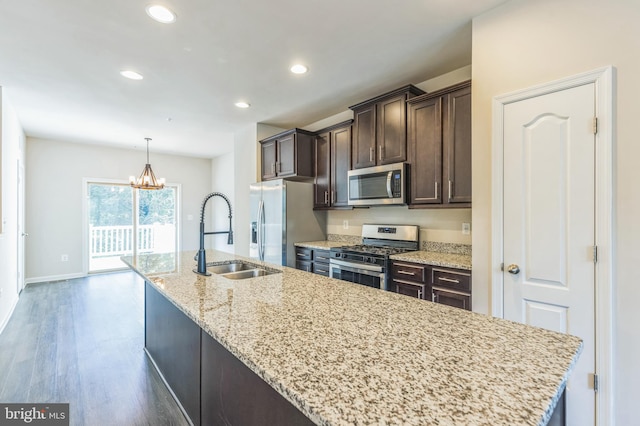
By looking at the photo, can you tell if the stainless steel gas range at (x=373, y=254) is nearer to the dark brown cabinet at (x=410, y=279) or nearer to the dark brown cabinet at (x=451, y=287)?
the dark brown cabinet at (x=410, y=279)

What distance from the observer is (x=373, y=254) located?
117 inches

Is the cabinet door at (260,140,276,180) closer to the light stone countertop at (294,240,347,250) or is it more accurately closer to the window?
the light stone countertop at (294,240,347,250)

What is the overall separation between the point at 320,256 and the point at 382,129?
160 cm

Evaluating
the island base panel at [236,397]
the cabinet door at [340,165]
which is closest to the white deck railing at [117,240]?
the cabinet door at [340,165]

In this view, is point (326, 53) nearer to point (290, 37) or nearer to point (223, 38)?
point (290, 37)

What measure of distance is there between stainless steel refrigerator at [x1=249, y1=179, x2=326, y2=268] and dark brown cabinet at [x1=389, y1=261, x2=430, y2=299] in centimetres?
151

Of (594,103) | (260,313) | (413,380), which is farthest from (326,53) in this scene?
(413,380)

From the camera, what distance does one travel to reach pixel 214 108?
12.7 ft

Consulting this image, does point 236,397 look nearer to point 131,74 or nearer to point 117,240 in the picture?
point 131,74

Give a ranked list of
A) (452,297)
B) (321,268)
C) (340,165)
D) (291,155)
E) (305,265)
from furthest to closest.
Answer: (291,155)
(305,265)
(340,165)
(321,268)
(452,297)

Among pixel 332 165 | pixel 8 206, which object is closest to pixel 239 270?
pixel 332 165

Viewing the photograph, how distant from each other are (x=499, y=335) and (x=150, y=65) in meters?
3.21

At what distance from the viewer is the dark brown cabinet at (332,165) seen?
3.66m

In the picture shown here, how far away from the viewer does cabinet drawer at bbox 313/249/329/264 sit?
3.56 meters
